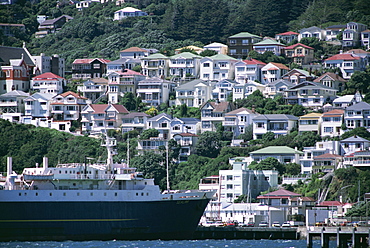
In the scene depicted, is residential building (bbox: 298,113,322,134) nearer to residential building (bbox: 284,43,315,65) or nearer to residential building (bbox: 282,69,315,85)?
residential building (bbox: 282,69,315,85)

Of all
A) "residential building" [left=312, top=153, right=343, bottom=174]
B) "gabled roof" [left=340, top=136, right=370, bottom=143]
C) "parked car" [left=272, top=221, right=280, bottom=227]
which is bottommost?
"parked car" [left=272, top=221, right=280, bottom=227]

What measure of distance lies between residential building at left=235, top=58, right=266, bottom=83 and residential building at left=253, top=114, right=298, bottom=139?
16615mm

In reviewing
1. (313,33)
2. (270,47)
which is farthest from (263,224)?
(313,33)

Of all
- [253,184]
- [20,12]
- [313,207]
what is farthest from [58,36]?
[313,207]

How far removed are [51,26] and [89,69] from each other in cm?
3453

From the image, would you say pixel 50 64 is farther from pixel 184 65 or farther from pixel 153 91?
pixel 153 91

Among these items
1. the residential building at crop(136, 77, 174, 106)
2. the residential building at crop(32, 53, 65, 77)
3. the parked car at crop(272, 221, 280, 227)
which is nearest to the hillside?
the residential building at crop(32, 53, 65, 77)

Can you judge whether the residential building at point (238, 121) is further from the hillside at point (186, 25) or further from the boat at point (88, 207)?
the boat at point (88, 207)

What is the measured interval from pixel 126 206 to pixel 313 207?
66.9 feet

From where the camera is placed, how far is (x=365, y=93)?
400ft

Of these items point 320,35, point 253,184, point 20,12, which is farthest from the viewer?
point 20,12

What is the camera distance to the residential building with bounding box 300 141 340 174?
339 ft

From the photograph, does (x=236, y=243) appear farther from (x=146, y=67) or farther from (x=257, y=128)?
(x=146, y=67)

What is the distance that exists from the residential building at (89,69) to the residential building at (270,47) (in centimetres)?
2273
